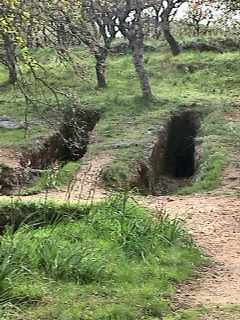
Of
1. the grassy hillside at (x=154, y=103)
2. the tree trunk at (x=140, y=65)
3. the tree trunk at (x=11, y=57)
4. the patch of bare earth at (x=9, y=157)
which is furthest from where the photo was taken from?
the tree trunk at (x=140, y=65)

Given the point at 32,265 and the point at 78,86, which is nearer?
the point at 32,265

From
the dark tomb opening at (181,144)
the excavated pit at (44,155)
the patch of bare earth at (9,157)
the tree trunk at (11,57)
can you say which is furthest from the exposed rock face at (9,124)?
the tree trunk at (11,57)

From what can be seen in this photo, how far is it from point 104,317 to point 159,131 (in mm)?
11323

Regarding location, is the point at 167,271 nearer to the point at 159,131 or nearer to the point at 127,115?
the point at 159,131

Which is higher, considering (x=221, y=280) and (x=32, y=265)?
(x=32, y=265)

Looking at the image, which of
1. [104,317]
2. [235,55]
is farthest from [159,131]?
[104,317]

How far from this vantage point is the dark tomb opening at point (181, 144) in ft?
58.9

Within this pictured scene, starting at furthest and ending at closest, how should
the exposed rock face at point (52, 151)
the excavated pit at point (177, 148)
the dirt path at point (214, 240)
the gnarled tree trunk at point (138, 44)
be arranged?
the gnarled tree trunk at point (138, 44), the excavated pit at point (177, 148), the exposed rock face at point (52, 151), the dirt path at point (214, 240)

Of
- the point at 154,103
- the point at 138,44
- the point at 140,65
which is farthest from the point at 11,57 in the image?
the point at 154,103

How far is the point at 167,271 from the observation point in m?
7.29

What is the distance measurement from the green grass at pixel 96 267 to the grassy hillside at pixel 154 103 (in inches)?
158

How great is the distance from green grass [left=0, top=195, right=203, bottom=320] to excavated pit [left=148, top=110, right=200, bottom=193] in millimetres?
8165

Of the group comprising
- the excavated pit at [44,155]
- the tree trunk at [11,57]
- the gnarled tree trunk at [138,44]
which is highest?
the tree trunk at [11,57]

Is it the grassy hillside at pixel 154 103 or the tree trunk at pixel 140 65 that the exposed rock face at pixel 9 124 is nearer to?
the grassy hillside at pixel 154 103
